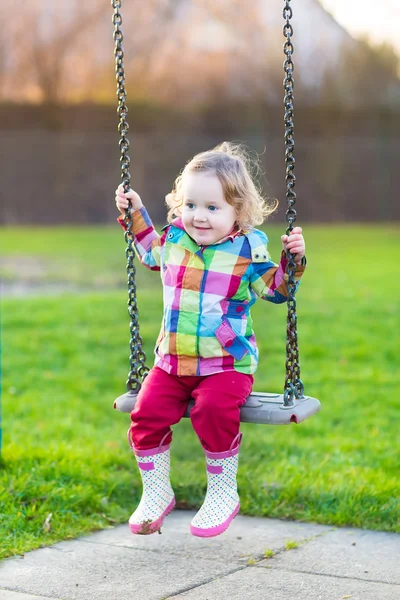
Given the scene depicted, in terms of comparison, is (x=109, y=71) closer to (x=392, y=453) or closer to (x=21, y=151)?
(x=21, y=151)

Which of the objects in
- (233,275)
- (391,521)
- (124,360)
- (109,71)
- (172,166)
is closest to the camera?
(233,275)

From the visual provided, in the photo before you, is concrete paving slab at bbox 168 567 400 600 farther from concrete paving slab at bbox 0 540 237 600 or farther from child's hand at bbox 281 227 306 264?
child's hand at bbox 281 227 306 264

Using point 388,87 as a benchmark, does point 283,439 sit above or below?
below

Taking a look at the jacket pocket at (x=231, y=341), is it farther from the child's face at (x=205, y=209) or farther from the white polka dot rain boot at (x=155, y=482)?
the white polka dot rain boot at (x=155, y=482)

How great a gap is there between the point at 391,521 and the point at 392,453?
3.72 feet

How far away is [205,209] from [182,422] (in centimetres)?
299

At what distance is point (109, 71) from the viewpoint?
2561 cm

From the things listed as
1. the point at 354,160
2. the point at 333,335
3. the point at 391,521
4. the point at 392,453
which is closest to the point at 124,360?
the point at 333,335

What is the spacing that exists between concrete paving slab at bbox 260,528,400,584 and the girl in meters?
0.58

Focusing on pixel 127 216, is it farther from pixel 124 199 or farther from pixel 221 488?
pixel 221 488

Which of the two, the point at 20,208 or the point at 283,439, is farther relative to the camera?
the point at 20,208

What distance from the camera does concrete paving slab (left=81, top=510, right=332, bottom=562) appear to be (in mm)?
3710

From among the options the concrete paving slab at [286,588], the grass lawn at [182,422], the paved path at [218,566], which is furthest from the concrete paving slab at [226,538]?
the concrete paving slab at [286,588]

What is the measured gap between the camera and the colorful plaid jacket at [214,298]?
3.12 m
